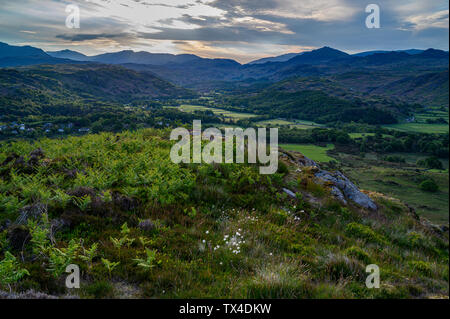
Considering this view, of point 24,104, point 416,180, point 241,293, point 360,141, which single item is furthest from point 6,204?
point 24,104

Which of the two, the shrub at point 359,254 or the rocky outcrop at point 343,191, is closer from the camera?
the shrub at point 359,254

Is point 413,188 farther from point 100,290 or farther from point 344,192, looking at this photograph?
point 100,290

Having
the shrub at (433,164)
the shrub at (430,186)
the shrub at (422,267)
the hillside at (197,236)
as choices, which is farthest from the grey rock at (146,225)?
the shrub at (433,164)

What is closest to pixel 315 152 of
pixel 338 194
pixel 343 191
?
pixel 343 191

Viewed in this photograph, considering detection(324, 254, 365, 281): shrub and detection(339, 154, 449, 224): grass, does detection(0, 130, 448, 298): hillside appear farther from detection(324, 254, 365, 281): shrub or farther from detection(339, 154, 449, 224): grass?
detection(339, 154, 449, 224): grass

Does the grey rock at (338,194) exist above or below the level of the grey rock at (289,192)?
below

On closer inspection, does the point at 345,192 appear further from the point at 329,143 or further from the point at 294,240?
the point at 329,143

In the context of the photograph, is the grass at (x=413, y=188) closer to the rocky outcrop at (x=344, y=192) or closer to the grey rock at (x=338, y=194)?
the rocky outcrop at (x=344, y=192)

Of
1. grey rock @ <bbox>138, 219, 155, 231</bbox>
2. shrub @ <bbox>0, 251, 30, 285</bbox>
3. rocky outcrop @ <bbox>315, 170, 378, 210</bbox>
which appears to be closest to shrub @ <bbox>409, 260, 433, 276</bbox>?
rocky outcrop @ <bbox>315, 170, 378, 210</bbox>
